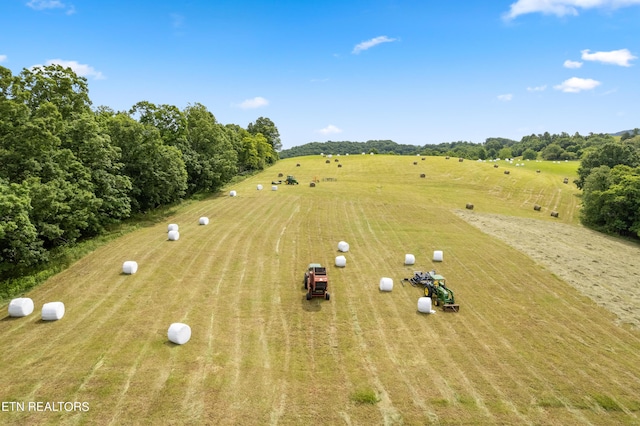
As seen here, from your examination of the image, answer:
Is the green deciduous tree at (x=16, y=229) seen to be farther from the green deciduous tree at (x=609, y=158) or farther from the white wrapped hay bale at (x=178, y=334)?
the green deciduous tree at (x=609, y=158)

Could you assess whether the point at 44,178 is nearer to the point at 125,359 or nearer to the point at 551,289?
the point at 125,359

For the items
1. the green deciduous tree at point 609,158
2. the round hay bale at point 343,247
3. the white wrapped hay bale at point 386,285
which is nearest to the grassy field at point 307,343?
the white wrapped hay bale at point 386,285

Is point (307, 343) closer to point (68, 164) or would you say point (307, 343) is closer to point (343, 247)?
point (343, 247)

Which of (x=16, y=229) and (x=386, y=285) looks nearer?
(x=16, y=229)

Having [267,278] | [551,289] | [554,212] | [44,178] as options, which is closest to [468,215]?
[554,212]

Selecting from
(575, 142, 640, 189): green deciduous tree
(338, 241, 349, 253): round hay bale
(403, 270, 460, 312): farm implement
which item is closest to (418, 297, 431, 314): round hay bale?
(403, 270, 460, 312): farm implement

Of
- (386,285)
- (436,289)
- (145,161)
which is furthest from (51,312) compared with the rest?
(145,161)

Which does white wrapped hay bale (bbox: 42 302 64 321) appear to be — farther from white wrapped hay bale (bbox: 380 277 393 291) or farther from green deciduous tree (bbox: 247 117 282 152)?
green deciduous tree (bbox: 247 117 282 152)
